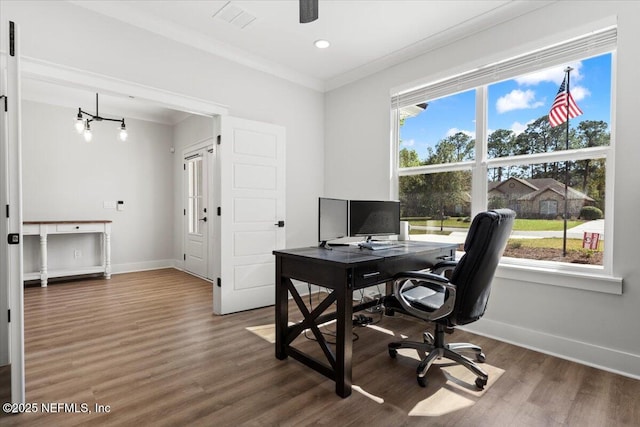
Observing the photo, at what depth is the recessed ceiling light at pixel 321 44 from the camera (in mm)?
3404

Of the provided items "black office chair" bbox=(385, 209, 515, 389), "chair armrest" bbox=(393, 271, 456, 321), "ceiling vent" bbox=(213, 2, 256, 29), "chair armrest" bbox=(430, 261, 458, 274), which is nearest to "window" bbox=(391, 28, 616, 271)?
"chair armrest" bbox=(430, 261, 458, 274)

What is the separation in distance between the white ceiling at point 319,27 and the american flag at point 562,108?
2.38 feet

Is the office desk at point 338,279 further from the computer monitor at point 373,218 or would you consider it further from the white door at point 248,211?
the white door at point 248,211

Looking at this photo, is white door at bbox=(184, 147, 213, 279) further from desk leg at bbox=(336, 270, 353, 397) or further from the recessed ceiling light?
desk leg at bbox=(336, 270, 353, 397)

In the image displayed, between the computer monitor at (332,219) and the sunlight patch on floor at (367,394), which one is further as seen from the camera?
the computer monitor at (332,219)

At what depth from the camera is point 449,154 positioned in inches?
135

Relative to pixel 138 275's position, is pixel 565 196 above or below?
above

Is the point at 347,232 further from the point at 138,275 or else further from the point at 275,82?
the point at 138,275

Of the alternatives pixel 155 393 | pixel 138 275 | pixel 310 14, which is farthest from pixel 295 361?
pixel 138 275

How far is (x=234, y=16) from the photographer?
295 cm

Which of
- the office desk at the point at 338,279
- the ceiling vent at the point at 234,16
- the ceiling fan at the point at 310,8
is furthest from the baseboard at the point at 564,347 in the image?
the ceiling vent at the point at 234,16

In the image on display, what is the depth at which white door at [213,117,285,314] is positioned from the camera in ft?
11.6

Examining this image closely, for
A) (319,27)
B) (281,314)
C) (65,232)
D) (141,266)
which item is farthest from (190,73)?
(141,266)

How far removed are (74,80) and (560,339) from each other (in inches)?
174
